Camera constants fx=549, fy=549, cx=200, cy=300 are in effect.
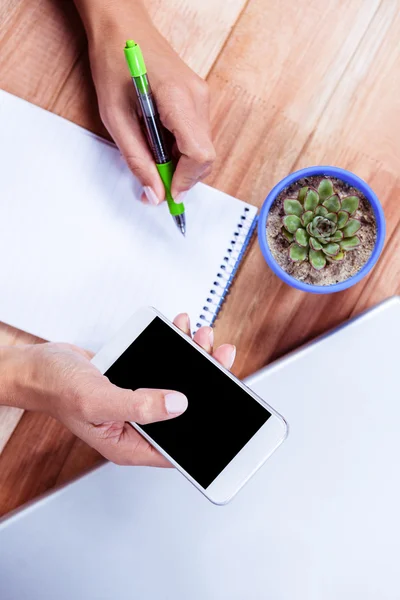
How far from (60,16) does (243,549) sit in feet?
2.29

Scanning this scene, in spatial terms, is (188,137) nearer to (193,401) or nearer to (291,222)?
(291,222)

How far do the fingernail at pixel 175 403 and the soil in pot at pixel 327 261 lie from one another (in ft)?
0.69

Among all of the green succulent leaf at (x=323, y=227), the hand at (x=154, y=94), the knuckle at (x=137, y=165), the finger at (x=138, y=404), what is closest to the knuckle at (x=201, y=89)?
the hand at (x=154, y=94)

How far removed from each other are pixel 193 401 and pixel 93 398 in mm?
105

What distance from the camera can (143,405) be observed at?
506 millimetres

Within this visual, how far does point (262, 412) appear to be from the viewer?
0.56 m

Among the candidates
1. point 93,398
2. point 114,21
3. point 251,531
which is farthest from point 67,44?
point 251,531

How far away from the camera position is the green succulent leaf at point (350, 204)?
61 centimetres

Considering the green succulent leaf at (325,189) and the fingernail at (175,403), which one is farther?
the green succulent leaf at (325,189)

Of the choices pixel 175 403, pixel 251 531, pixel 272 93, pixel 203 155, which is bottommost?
pixel 251 531

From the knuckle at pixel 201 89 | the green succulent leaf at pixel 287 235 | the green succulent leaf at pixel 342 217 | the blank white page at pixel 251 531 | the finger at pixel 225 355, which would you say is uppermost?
the knuckle at pixel 201 89

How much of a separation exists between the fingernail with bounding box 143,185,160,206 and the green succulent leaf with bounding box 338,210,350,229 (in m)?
0.22

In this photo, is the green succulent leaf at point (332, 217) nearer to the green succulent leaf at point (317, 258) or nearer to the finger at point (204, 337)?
the green succulent leaf at point (317, 258)

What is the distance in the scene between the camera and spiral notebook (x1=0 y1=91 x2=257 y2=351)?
2.29 feet
